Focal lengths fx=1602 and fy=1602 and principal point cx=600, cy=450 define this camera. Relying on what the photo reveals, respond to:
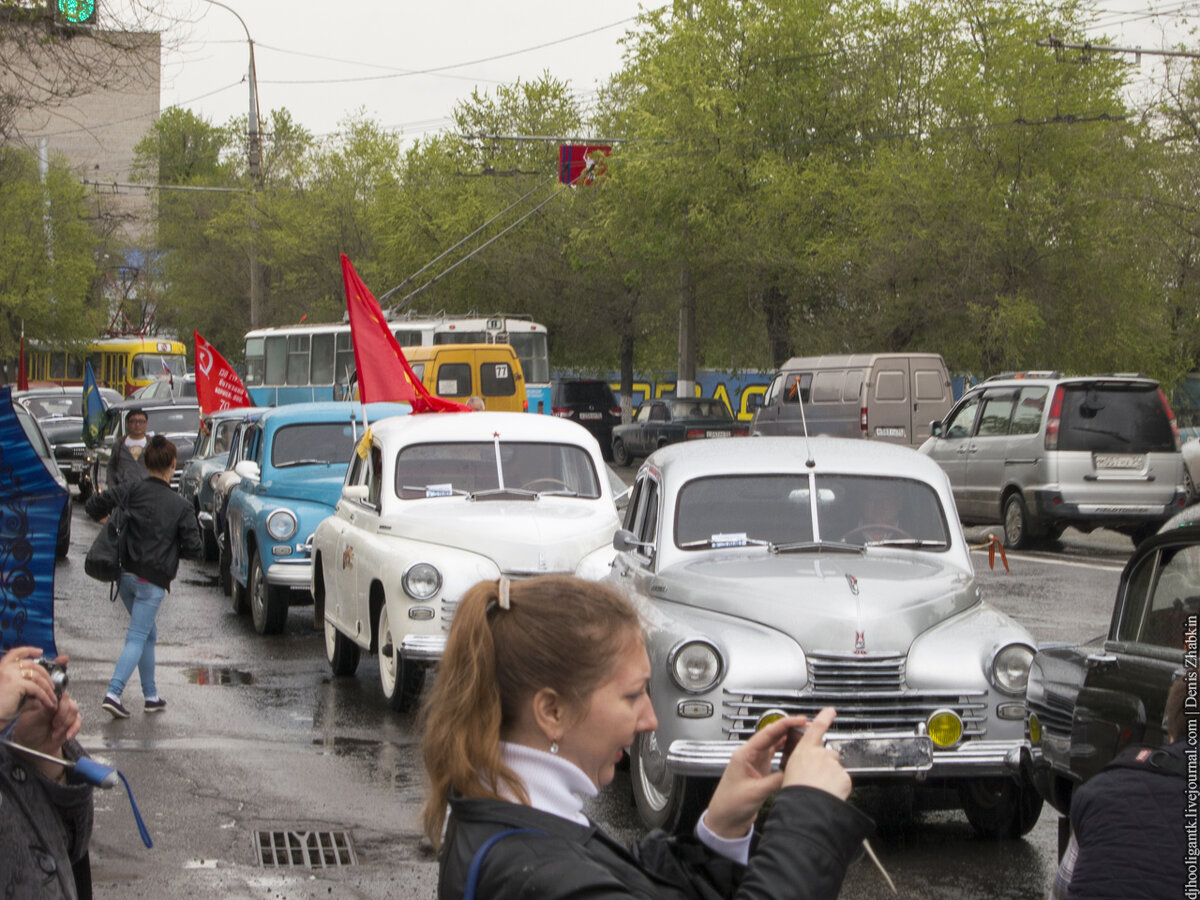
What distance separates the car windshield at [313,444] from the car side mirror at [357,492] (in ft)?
10.2

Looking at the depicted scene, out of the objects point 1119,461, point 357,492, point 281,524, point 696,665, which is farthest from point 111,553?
point 1119,461

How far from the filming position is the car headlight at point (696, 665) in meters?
6.52

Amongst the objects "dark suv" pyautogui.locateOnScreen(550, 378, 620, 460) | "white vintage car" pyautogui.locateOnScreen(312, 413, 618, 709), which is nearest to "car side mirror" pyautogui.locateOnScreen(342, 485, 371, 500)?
"white vintage car" pyautogui.locateOnScreen(312, 413, 618, 709)

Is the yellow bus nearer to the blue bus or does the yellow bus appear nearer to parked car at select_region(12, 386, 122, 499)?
the blue bus

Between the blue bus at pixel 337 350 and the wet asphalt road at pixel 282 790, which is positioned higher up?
the blue bus at pixel 337 350

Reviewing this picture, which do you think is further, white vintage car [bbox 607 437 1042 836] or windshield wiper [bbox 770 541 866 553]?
windshield wiper [bbox 770 541 866 553]

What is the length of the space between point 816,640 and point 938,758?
69 centimetres

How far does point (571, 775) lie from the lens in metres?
2.25

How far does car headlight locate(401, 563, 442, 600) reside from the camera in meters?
9.41

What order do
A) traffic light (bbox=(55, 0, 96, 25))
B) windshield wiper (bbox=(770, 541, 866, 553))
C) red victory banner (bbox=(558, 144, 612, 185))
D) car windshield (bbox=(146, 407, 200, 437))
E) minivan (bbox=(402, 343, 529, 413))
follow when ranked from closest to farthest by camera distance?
windshield wiper (bbox=(770, 541, 866, 553)) < traffic light (bbox=(55, 0, 96, 25)) < car windshield (bbox=(146, 407, 200, 437)) < minivan (bbox=(402, 343, 529, 413)) < red victory banner (bbox=(558, 144, 612, 185))

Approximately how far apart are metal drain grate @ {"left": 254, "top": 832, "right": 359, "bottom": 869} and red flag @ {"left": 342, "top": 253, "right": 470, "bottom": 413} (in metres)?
6.95

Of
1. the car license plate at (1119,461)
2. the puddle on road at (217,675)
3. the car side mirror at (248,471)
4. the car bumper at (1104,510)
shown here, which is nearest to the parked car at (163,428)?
the car side mirror at (248,471)

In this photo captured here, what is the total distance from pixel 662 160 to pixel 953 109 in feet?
27.5

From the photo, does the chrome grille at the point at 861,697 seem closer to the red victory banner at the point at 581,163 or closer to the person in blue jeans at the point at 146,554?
the person in blue jeans at the point at 146,554
